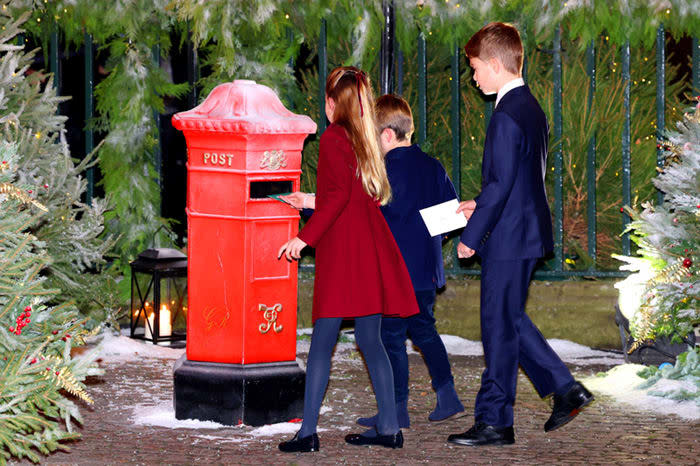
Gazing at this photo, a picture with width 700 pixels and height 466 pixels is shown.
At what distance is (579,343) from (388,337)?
2.88m

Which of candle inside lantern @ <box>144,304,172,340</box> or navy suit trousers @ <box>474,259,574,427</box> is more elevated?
navy suit trousers @ <box>474,259,574,427</box>

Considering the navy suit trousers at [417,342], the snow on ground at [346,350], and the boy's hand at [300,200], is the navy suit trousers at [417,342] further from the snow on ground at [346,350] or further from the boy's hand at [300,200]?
the snow on ground at [346,350]

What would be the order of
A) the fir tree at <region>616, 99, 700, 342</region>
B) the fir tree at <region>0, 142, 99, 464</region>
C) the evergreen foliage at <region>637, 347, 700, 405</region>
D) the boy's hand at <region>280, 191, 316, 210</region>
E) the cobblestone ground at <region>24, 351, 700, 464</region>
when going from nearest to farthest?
the fir tree at <region>0, 142, 99, 464</region> < the cobblestone ground at <region>24, 351, 700, 464</region> < the boy's hand at <region>280, 191, 316, 210</region> < the evergreen foliage at <region>637, 347, 700, 405</region> < the fir tree at <region>616, 99, 700, 342</region>

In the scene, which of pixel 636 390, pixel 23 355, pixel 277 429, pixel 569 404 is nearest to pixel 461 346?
pixel 636 390

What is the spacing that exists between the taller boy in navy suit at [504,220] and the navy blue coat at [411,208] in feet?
1.09

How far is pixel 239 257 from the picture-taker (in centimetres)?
621

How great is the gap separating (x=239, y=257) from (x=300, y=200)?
1.68ft

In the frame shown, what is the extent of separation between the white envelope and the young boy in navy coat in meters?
0.16

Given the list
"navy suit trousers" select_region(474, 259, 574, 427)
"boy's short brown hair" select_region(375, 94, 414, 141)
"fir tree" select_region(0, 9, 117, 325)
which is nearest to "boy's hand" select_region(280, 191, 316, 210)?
"boy's short brown hair" select_region(375, 94, 414, 141)

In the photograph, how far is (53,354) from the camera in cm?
542

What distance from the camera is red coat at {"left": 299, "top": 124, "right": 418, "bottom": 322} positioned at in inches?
221

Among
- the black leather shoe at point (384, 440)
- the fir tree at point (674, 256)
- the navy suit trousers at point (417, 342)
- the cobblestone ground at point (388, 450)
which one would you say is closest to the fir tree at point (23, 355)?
the cobblestone ground at point (388, 450)

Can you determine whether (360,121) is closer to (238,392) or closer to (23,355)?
(238,392)

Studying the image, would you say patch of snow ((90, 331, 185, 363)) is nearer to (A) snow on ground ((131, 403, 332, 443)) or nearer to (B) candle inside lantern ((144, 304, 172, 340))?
(B) candle inside lantern ((144, 304, 172, 340))
